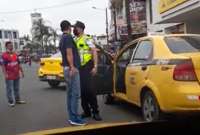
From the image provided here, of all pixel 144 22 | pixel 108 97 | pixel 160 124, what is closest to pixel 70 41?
pixel 108 97

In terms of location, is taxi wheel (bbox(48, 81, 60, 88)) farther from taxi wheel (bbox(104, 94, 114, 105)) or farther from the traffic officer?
the traffic officer

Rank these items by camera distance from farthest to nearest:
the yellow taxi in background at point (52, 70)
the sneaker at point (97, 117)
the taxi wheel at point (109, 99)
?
1. the yellow taxi in background at point (52, 70)
2. the taxi wheel at point (109, 99)
3. the sneaker at point (97, 117)

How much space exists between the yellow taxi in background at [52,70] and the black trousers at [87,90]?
8.08 m

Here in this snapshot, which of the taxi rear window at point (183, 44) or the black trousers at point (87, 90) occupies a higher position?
the taxi rear window at point (183, 44)

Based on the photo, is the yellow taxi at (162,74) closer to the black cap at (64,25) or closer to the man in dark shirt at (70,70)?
the man in dark shirt at (70,70)

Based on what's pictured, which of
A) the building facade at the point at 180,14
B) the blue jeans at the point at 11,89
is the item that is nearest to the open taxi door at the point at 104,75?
the blue jeans at the point at 11,89

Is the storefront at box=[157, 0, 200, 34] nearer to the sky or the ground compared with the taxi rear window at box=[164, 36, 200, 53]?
nearer to the sky

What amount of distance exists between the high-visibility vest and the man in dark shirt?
0.31m

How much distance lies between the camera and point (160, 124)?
9.87ft

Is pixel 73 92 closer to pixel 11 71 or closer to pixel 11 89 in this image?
pixel 11 71

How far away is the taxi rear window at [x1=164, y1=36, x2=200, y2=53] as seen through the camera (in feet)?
28.2

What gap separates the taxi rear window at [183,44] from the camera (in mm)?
8598

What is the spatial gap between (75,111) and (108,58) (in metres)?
2.12

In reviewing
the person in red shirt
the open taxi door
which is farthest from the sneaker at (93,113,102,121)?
the person in red shirt
